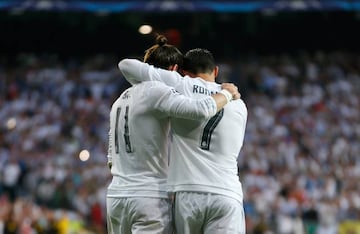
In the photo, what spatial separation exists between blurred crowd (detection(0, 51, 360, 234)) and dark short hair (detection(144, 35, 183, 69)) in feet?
26.3

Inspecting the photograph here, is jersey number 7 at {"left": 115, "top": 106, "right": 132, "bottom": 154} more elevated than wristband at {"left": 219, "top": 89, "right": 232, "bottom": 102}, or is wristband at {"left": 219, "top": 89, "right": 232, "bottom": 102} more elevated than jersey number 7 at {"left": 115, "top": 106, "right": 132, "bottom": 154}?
wristband at {"left": 219, "top": 89, "right": 232, "bottom": 102}

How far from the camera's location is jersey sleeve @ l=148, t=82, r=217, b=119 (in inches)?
238

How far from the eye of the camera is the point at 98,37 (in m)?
26.2

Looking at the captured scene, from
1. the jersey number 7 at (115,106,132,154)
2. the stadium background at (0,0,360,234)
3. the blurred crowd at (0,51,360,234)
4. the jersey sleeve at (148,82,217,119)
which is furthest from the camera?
the stadium background at (0,0,360,234)

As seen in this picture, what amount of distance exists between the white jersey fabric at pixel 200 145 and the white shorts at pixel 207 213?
2.0 inches

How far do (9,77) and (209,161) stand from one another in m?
18.5

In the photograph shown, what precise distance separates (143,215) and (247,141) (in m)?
14.3

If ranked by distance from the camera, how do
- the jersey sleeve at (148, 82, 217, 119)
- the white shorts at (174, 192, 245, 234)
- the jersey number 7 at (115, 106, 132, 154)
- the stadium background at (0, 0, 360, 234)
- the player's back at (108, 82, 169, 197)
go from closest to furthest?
the jersey sleeve at (148, 82, 217, 119) → the white shorts at (174, 192, 245, 234) → the player's back at (108, 82, 169, 197) → the jersey number 7 at (115, 106, 132, 154) → the stadium background at (0, 0, 360, 234)

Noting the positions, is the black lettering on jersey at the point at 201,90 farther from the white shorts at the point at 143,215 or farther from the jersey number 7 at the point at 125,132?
the white shorts at the point at 143,215

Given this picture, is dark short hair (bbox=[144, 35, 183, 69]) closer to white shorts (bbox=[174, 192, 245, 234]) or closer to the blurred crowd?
white shorts (bbox=[174, 192, 245, 234])

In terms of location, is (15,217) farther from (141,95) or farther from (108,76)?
(108,76)

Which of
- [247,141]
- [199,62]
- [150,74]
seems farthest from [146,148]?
[247,141]

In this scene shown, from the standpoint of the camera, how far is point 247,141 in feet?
66.9

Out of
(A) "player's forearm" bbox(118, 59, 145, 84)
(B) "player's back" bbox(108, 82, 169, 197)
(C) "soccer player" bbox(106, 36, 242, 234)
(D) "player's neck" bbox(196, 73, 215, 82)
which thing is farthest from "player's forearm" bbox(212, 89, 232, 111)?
(A) "player's forearm" bbox(118, 59, 145, 84)
